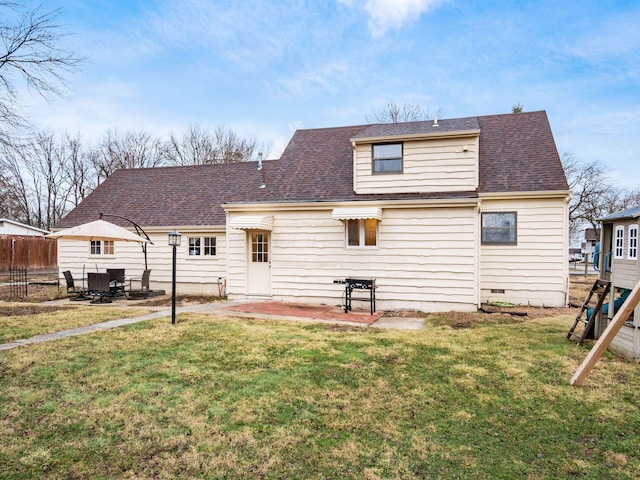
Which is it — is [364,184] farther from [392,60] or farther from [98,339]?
[392,60]

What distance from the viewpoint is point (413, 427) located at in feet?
12.3

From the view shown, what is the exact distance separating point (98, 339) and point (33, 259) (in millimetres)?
23442

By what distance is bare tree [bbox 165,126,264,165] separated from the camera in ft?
107

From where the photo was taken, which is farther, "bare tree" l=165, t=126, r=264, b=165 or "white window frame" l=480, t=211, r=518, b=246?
"bare tree" l=165, t=126, r=264, b=165

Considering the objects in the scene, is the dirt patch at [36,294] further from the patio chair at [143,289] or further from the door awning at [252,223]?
the door awning at [252,223]

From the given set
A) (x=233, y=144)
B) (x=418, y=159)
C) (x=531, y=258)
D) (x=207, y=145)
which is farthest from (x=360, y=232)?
(x=207, y=145)

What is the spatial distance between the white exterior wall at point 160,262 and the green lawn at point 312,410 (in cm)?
717

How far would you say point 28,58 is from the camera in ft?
33.7

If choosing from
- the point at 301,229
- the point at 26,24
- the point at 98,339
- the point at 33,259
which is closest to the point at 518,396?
the point at 98,339

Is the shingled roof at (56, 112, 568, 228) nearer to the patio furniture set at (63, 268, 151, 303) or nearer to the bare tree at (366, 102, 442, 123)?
the patio furniture set at (63, 268, 151, 303)

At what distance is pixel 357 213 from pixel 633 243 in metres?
5.95

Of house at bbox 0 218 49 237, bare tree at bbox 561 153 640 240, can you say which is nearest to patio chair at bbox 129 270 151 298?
house at bbox 0 218 49 237

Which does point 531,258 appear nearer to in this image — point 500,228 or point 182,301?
point 500,228

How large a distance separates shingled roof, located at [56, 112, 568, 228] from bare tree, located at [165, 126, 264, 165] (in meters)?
14.7
